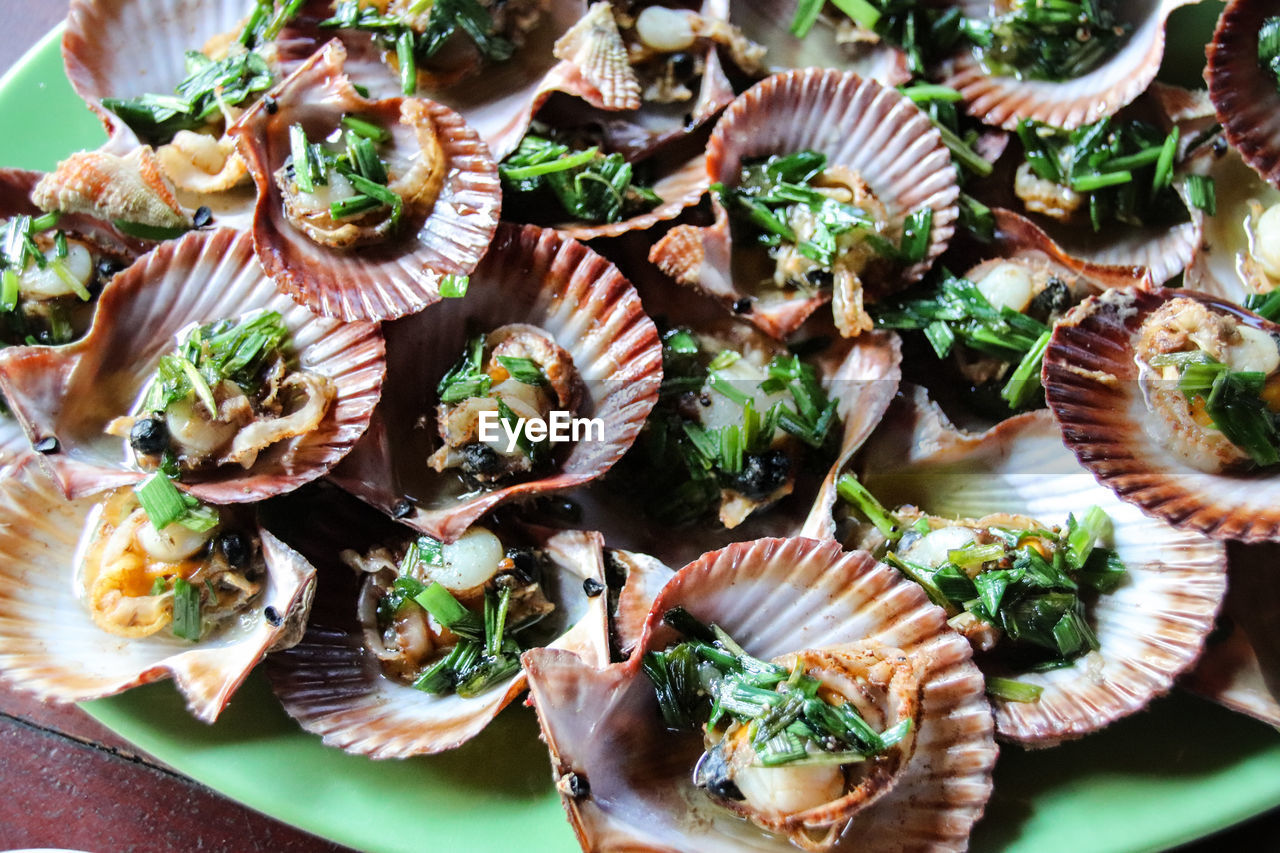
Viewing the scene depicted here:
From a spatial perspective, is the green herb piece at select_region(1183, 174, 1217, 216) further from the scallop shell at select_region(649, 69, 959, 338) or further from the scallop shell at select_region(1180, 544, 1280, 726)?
the scallop shell at select_region(1180, 544, 1280, 726)

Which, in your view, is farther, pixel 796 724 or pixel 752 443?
pixel 752 443

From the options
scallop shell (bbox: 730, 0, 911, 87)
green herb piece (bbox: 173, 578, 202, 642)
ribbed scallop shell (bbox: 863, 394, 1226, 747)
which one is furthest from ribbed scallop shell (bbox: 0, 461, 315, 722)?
scallop shell (bbox: 730, 0, 911, 87)

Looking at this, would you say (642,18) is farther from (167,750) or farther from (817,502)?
(167,750)

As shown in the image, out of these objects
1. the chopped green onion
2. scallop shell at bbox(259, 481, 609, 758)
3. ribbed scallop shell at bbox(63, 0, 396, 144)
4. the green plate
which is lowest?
the green plate

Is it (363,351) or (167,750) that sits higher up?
(363,351)

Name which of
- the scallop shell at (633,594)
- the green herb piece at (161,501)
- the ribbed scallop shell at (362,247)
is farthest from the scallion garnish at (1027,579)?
the green herb piece at (161,501)

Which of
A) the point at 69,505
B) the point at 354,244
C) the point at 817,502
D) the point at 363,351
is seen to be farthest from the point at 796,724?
the point at 69,505
